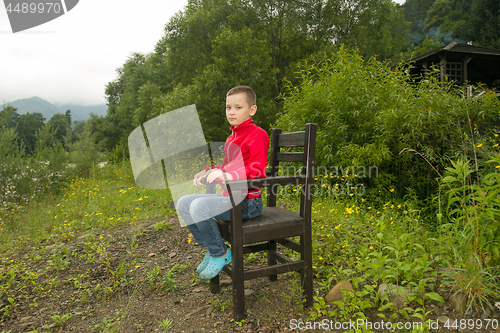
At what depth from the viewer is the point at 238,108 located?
2.17 m

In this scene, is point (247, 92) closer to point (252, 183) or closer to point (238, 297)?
point (252, 183)

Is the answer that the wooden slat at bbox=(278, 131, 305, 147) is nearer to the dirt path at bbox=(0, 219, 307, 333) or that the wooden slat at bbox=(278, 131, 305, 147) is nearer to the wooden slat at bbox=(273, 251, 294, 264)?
the wooden slat at bbox=(273, 251, 294, 264)

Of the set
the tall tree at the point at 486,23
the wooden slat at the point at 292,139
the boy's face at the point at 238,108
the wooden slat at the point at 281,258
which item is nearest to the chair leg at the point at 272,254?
the wooden slat at the point at 281,258

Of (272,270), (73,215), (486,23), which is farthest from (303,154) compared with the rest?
(486,23)

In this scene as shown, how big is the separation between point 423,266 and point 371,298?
429 millimetres

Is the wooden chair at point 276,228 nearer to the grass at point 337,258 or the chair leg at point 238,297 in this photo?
the chair leg at point 238,297

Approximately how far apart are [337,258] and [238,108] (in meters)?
1.57

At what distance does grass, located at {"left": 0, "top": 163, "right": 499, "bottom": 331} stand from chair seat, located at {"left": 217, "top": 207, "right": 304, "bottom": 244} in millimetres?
520

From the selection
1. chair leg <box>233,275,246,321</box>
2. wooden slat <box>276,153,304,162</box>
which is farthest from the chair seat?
wooden slat <box>276,153,304,162</box>

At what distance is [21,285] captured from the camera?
8.91ft

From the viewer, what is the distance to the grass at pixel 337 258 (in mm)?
2016

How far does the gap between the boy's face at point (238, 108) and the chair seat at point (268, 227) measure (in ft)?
2.35

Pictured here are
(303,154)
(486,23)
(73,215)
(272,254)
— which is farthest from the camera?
(486,23)

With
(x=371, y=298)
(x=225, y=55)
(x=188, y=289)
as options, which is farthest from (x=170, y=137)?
(x=225, y=55)
